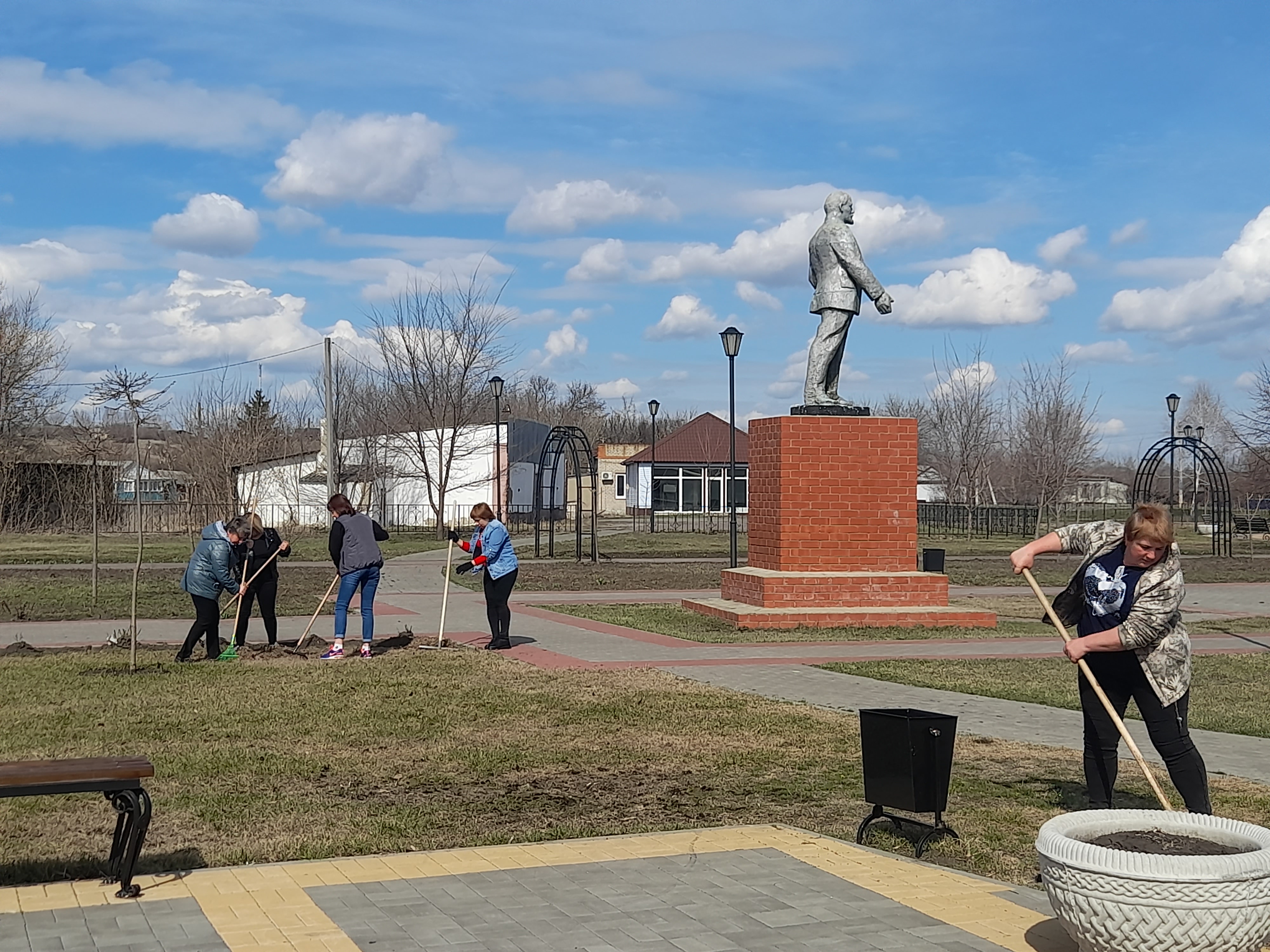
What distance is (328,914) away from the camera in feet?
16.6

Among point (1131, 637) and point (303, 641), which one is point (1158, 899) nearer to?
point (1131, 637)

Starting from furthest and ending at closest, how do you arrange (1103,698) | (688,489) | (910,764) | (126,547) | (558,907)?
(688,489) < (126,547) < (910,764) < (1103,698) < (558,907)

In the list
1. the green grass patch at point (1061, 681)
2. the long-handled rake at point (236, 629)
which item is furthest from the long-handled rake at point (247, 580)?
the green grass patch at point (1061, 681)

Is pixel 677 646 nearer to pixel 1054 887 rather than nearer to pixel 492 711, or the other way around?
pixel 492 711

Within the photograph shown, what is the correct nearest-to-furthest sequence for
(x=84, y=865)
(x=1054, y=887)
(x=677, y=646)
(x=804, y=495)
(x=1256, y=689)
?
1. (x=1054, y=887)
2. (x=84, y=865)
3. (x=1256, y=689)
4. (x=677, y=646)
5. (x=804, y=495)

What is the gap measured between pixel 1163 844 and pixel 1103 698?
1168 mm

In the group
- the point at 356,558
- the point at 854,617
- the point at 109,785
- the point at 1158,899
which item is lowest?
the point at 854,617

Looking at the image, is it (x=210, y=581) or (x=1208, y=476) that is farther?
(x=1208, y=476)

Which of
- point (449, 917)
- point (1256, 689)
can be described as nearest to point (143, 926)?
point (449, 917)

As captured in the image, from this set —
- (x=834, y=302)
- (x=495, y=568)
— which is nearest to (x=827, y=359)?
(x=834, y=302)

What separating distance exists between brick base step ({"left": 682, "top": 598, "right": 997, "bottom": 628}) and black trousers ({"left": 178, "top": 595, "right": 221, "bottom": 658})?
657 centimetres

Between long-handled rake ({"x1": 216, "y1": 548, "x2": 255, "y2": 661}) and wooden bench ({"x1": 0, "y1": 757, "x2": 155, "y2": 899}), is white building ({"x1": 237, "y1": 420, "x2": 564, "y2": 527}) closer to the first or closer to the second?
long-handled rake ({"x1": 216, "y1": 548, "x2": 255, "y2": 661})

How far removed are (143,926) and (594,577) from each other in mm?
21767

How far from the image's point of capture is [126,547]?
117ft
